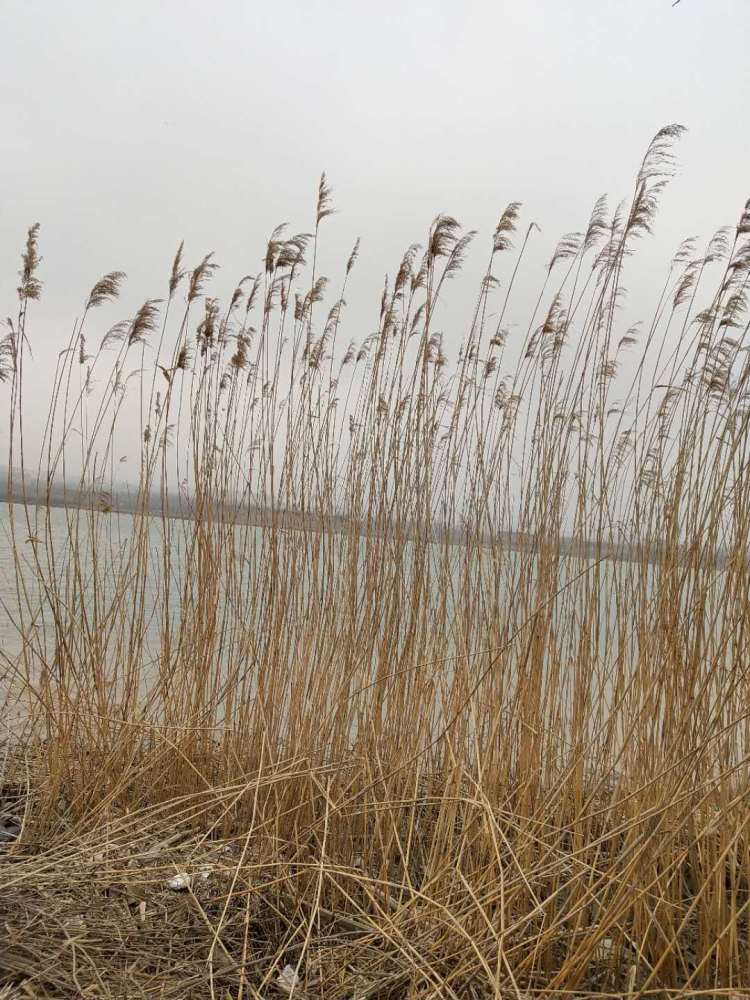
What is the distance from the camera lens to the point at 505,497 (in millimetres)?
2242

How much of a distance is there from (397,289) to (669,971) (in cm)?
171

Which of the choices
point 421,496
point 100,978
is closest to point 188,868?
point 100,978

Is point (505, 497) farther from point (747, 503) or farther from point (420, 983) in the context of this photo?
point (420, 983)

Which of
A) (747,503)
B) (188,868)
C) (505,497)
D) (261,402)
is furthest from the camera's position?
(261,402)

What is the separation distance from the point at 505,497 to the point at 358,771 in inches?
34.4

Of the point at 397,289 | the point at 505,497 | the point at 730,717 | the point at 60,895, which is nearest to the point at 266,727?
the point at 60,895

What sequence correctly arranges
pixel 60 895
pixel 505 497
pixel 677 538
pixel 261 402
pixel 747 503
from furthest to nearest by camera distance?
pixel 261 402
pixel 505 497
pixel 60 895
pixel 677 538
pixel 747 503

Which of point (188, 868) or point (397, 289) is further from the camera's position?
point (397, 289)

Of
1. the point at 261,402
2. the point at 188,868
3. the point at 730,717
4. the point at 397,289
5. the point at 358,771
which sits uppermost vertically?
the point at 397,289

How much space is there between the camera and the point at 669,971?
4.61 feet

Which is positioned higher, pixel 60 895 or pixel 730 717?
pixel 730 717

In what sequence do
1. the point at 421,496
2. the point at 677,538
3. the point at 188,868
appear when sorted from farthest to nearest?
1. the point at 421,496
2. the point at 188,868
3. the point at 677,538

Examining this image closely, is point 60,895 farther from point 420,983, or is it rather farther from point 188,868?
point 420,983

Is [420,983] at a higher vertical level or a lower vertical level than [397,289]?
lower
